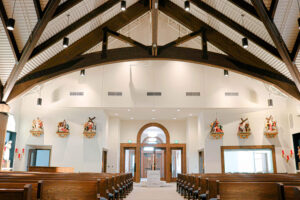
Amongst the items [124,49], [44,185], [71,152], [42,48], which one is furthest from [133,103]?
[44,185]

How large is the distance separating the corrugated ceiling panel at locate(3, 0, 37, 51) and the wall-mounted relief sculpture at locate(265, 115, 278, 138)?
34.0ft

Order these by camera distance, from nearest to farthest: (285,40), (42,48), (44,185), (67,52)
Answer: (44,185)
(285,40)
(42,48)
(67,52)

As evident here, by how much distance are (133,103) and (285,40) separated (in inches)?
262

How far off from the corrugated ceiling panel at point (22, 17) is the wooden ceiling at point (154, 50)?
213 mm

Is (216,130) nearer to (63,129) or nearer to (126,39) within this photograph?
(126,39)

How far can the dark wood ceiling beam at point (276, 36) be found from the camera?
662cm

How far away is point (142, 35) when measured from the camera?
1234 cm

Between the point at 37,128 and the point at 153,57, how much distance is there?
21.9 feet

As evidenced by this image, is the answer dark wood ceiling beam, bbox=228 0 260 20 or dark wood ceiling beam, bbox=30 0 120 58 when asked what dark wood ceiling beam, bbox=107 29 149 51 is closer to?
dark wood ceiling beam, bbox=30 0 120 58

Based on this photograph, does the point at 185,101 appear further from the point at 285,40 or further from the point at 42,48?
the point at 42,48

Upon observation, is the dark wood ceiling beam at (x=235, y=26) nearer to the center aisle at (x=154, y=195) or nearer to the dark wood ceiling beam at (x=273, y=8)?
the dark wood ceiling beam at (x=273, y=8)

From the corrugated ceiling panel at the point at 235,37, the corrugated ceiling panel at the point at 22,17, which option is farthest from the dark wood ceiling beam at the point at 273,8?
the corrugated ceiling panel at the point at 22,17

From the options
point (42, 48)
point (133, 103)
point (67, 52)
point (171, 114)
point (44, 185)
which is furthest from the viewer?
point (171, 114)

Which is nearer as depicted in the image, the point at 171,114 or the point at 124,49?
the point at 124,49
